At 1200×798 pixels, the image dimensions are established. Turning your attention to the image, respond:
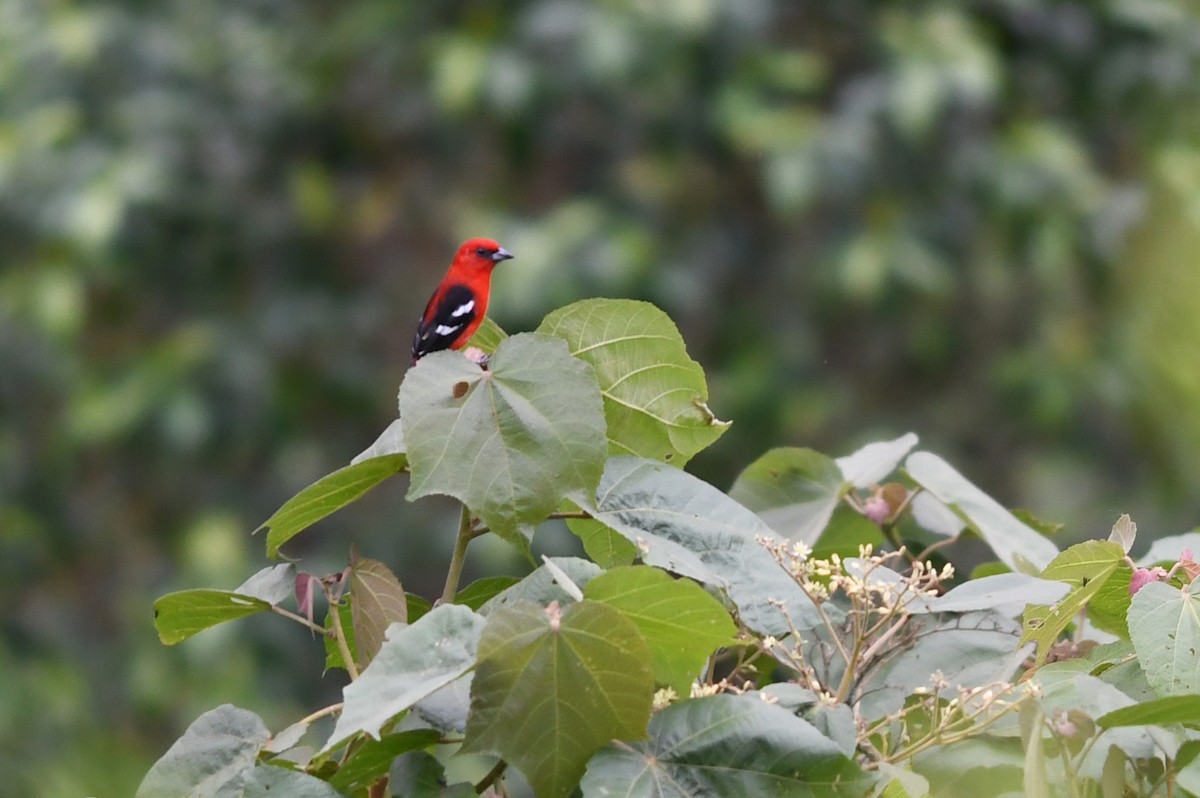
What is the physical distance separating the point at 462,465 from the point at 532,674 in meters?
0.12

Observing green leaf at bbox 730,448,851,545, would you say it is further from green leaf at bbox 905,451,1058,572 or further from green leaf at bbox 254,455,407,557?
green leaf at bbox 254,455,407,557

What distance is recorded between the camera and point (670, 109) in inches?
144

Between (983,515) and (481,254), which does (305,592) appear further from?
(481,254)

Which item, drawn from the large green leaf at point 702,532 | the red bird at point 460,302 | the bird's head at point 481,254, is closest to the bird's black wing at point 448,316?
the red bird at point 460,302

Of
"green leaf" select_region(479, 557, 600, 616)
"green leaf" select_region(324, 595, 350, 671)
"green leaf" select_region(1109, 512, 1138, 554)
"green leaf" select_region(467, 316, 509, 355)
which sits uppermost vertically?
"green leaf" select_region(467, 316, 509, 355)

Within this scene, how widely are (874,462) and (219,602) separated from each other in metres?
0.47

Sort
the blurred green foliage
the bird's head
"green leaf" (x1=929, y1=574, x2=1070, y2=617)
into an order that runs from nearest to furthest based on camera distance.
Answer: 1. "green leaf" (x1=929, y1=574, x2=1070, y2=617)
2. the bird's head
3. the blurred green foliage

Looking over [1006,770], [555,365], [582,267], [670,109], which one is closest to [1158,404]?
[1006,770]

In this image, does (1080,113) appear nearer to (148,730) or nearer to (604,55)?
(604,55)

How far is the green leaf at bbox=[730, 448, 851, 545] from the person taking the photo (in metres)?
0.96

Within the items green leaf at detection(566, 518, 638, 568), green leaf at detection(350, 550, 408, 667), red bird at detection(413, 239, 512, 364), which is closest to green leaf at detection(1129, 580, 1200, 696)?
green leaf at detection(566, 518, 638, 568)

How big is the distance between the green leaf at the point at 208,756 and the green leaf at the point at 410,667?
11 centimetres

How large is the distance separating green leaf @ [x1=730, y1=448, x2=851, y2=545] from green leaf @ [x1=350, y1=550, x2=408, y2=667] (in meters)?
0.33

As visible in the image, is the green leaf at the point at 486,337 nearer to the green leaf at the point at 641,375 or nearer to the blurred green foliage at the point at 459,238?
the green leaf at the point at 641,375
